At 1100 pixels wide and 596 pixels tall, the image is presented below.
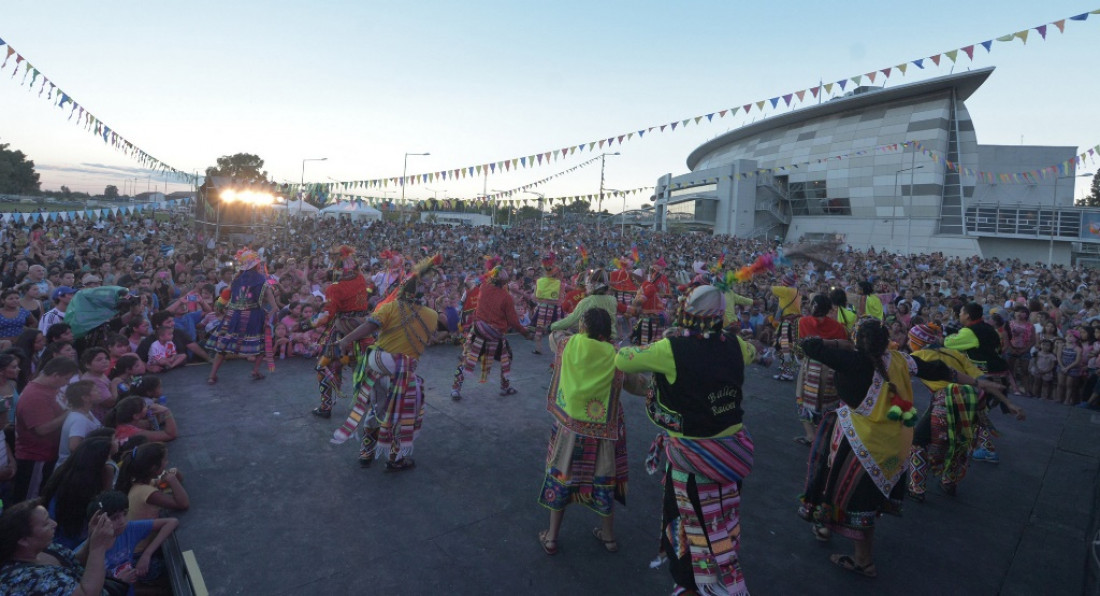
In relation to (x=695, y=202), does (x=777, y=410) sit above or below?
below

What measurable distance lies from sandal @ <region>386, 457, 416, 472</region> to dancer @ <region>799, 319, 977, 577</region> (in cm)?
335

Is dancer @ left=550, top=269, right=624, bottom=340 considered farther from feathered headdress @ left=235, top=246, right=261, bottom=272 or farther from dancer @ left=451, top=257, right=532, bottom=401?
feathered headdress @ left=235, top=246, right=261, bottom=272

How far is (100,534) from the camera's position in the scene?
255 cm

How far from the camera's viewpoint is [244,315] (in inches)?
288

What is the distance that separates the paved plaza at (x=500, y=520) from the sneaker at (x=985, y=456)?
10 cm

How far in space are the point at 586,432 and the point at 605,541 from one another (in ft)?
2.86

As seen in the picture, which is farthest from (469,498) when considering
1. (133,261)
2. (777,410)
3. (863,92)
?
(863,92)

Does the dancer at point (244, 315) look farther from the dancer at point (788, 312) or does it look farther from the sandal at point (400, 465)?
the dancer at point (788, 312)

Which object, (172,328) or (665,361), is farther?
(172,328)

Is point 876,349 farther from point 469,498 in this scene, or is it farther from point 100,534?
point 100,534

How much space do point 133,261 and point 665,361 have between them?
1318 centimetres

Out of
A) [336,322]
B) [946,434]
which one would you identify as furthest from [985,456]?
[336,322]

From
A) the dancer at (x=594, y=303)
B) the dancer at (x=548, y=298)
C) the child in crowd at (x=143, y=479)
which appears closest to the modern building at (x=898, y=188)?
the dancer at (x=548, y=298)

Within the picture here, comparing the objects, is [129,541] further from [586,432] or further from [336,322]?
[336,322]
